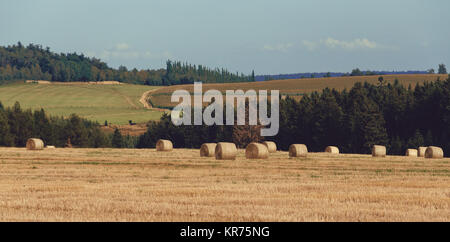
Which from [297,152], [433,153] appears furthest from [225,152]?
[433,153]

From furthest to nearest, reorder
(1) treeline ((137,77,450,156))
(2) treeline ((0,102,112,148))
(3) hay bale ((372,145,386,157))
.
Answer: (2) treeline ((0,102,112,148))
(1) treeline ((137,77,450,156))
(3) hay bale ((372,145,386,157))

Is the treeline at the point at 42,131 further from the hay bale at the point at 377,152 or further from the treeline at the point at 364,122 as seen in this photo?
the hay bale at the point at 377,152

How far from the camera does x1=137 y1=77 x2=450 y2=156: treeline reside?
98.1m

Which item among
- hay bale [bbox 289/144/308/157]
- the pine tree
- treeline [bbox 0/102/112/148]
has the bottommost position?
the pine tree

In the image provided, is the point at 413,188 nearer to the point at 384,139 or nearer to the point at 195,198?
the point at 195,198

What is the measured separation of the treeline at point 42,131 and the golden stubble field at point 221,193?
3364 inches

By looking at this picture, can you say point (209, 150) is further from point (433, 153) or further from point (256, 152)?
point (433, 153)

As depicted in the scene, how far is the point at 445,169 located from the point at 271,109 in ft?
292

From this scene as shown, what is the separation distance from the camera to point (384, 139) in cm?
9900

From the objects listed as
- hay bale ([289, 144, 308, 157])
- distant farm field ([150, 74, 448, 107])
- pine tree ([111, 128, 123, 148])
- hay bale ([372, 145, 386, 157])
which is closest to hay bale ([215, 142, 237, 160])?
hay bale ([289, 144, 308, 157])

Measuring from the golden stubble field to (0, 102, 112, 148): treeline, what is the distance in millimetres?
85458

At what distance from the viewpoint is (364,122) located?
99.2 meters

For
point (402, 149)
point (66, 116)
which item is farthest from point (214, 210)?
point (66, 116)

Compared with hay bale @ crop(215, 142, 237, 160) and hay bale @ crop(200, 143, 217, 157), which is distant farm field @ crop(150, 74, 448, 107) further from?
hay bale @ crop(215, 142, 237, 160)
